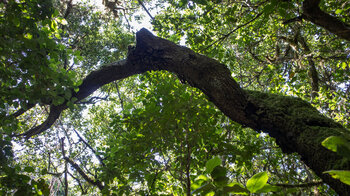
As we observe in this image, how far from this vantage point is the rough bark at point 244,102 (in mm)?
1710

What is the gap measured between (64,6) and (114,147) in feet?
25.4

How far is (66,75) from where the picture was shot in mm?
2625

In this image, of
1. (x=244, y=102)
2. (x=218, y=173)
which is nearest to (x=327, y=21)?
(x=244, y=102)

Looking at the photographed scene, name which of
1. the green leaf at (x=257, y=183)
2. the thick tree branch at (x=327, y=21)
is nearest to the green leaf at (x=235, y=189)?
the green leaf at (x=257, y=183)

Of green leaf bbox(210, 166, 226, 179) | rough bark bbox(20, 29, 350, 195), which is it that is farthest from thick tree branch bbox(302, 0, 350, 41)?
green leaf bbox(210, 166, 226, 179)

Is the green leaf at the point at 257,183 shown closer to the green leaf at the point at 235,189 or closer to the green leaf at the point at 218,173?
the green leaf at the point at 235,189

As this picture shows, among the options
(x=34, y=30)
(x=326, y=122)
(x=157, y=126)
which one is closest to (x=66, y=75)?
(x=34, y=30)

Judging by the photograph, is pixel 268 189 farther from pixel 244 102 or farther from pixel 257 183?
pixel 244 102

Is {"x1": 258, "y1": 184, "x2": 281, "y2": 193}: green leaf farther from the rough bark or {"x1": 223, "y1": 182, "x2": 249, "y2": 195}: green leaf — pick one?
the rough bark

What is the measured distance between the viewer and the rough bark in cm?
171

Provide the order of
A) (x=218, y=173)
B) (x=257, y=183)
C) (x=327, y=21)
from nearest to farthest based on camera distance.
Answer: (x=257, y=183), (x=218, y=173), (x=327, y=21)

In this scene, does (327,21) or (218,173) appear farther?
(327,21)

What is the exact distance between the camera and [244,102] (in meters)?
2.40

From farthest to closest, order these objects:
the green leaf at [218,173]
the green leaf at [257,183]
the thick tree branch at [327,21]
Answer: the thick tree branch at [327,21] → the green leaf at [218,173] → the green leaf at [257,183]
